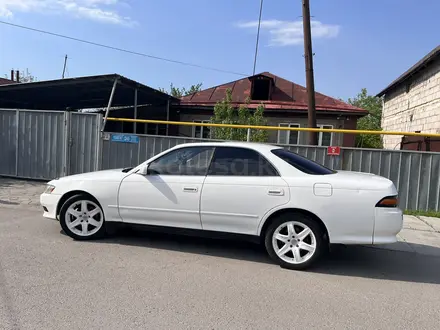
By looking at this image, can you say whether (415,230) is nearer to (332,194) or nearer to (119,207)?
(332,194)

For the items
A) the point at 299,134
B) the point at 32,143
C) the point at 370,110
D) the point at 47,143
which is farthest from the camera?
the point at 370,110

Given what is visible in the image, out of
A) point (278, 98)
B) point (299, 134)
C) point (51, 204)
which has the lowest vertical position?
point (51, 204)

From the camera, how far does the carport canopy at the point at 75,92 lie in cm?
1157

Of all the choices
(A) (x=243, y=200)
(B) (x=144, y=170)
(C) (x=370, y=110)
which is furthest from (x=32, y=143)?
(C) (x=370, y=110)

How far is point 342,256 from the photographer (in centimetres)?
531

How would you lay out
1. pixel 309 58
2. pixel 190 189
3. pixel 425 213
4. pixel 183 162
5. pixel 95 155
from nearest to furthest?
pixel 190 189 < pixel 183 162 < pixel 425 213 < pixel 309 58 < pixel 95 155

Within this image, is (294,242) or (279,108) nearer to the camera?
(294,242)

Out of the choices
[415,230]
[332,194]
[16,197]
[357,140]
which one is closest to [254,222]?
[332,194]

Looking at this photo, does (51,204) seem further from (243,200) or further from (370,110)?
(370,110)

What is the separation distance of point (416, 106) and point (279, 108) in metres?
5.78

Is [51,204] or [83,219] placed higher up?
[51,204]

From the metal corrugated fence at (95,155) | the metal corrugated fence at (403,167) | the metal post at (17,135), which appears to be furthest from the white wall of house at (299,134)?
the metal post at (17,135)

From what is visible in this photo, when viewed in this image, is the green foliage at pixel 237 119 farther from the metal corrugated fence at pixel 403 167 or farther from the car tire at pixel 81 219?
the car tire at pixel 81 219

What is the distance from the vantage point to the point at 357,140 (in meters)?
19.3
